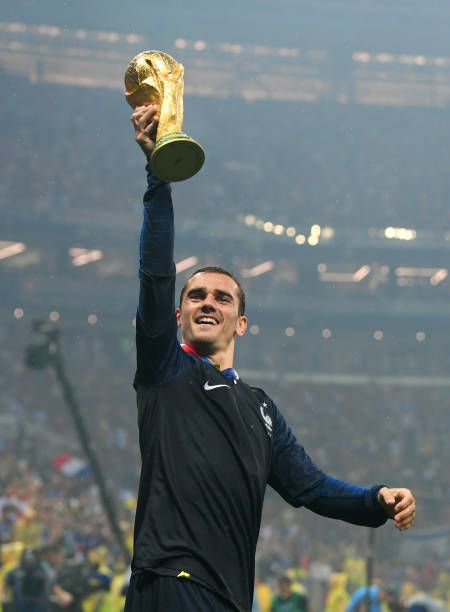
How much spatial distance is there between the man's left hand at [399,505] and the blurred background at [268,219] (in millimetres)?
16830

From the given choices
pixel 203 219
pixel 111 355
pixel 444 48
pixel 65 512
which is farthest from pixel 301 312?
pixel 65 512

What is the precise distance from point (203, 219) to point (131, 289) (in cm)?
363

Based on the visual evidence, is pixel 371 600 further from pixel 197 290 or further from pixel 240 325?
pixel 197 290

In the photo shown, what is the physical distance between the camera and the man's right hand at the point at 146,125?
213cm

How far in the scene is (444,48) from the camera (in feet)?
126

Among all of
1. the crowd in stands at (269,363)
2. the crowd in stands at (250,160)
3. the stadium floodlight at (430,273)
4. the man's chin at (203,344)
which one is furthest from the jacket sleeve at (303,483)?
the stadium floodlight at (430,273)

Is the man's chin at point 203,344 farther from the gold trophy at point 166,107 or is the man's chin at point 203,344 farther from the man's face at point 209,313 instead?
the gold trophy at point 166,107

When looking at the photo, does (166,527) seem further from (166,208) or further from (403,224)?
(403,224)

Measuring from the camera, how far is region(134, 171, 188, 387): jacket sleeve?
205cm

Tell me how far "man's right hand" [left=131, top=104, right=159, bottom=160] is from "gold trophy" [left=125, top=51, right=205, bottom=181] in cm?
2

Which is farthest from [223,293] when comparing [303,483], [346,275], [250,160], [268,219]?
[250,160]

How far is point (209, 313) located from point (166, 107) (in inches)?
19.6

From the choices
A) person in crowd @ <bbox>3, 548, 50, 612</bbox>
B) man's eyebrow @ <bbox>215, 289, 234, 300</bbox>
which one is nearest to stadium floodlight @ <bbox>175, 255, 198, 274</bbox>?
person in crowd @ <bbox>3, 548, 50, 612</bbox>

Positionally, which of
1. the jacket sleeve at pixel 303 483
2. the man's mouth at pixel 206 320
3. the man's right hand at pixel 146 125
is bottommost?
the jacket sleeve at pixel 303 483
